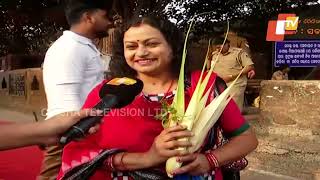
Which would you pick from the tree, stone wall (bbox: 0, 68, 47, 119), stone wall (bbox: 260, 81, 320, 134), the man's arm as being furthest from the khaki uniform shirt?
stone wall (bbox: 0, 68, 47, 119)

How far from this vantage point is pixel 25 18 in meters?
14.1

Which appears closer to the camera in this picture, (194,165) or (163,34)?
(194,165)

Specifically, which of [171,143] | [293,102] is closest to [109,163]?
[171,143]

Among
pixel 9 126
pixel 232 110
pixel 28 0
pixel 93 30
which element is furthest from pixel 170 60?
pixel 28 0

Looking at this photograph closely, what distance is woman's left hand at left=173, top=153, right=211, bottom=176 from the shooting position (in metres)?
1.75

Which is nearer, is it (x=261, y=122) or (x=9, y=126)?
(x=9, y=126)

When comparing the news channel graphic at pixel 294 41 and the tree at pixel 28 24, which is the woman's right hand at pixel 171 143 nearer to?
the news channel graphic at pixel 294 41

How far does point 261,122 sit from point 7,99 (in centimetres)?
955

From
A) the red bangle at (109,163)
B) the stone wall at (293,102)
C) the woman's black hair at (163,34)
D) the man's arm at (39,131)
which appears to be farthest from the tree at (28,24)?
the man's arm at (39,131)

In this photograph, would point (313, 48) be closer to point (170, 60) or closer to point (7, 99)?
point (170, 60)

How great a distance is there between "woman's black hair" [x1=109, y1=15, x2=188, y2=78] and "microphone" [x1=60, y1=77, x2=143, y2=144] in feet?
1.64

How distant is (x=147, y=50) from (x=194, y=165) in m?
0.55

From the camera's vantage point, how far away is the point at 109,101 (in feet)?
4.70

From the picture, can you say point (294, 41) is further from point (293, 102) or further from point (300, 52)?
point (293, 102)
